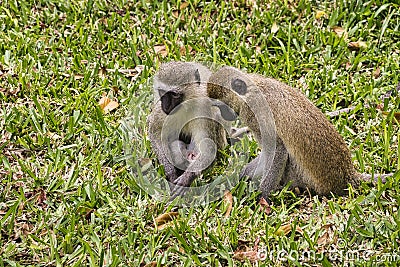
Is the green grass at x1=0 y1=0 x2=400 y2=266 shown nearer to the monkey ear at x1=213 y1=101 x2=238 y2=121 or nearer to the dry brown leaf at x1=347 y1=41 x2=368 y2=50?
the dry brown leaf at x1=347 y1=41 x2=368 y2=50

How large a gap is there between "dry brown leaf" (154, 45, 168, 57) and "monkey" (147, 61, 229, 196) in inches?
51.3

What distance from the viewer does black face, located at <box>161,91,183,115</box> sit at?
5.07 meters

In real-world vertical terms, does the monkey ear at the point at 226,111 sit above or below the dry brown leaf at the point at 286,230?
above

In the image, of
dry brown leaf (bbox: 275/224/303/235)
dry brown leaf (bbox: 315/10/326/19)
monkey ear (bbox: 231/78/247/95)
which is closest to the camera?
dry brown leaf (bbox: 275/224/303/235)

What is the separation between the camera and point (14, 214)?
4.85m

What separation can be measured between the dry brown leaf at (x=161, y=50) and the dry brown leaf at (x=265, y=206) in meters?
2.22

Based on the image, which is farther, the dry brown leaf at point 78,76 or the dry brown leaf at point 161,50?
the dry brown leaf at point 161,50

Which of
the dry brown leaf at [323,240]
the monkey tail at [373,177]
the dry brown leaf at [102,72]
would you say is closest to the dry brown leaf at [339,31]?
the monkey tail at [373,177]

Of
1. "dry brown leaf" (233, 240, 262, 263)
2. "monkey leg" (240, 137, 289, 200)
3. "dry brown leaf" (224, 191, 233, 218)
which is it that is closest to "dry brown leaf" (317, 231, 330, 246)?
"dry brown leaf" (233, 240, 262, 263)

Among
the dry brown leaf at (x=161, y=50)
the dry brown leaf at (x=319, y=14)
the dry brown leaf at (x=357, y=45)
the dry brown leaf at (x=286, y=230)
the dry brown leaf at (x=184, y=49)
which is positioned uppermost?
the dry brown leaf at (x=319, y=14)

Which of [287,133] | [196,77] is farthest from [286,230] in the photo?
[196,77]

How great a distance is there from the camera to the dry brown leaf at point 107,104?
5957 millimetres

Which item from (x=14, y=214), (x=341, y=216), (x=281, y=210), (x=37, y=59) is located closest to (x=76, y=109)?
(x=37, y=59)

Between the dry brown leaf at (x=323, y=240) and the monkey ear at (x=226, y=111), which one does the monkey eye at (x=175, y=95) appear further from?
the dry brown leaf at (x=323, y=240)
